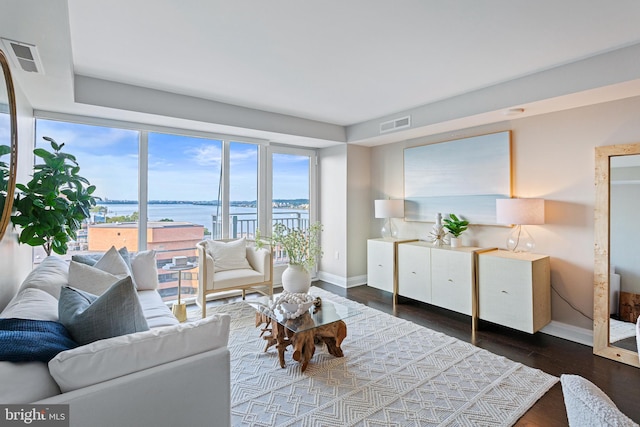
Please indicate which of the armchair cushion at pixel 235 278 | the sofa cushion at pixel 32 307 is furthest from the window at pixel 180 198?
the sofa cushion at pixel 32 307

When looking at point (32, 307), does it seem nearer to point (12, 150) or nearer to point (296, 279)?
point (12, 150)

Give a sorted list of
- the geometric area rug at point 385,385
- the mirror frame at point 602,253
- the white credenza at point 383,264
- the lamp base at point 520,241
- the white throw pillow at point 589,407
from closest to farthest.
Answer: the white throw pillow at point 589,407, the geometric area rug at point 385,385, the mirror frame at point 602,253, the lamp base at point 520,241, the white credenza at point 383,264

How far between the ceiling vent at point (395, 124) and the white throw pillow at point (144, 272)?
3260 millimetres

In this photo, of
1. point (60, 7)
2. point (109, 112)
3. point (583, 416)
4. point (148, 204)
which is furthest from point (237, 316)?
point (583, 416)

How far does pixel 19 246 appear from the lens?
8.58 feet

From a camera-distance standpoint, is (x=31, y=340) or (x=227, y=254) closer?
(x=31, y=340)

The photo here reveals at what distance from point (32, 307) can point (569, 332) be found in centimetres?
419

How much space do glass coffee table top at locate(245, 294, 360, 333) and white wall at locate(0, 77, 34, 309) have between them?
1.76m

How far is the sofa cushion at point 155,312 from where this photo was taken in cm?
229

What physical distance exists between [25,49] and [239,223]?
10.0ft

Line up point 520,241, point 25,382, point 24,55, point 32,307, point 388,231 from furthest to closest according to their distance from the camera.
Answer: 1. point 388,231
2. point 520,241
3. point 24,55
4. point 32,307
5. point 25,382

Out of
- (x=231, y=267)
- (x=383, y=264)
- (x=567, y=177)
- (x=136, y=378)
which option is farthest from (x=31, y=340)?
(x=567, y=177)

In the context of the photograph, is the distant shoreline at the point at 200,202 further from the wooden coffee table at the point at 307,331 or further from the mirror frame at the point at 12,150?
the wooden coffee table at the point at 307,331

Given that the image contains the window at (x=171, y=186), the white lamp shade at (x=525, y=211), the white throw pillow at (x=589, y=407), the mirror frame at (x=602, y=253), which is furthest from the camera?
the window at (x=171, y=186)
